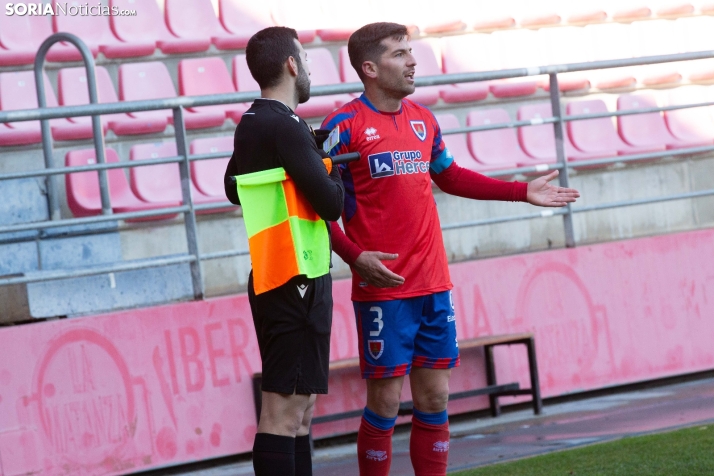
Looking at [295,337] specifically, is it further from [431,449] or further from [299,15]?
[299,15]

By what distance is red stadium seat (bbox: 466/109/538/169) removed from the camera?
29.1 feet

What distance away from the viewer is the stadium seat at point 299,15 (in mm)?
9383

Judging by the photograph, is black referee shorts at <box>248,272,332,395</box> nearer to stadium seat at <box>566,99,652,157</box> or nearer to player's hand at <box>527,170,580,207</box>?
player's hand at <box>527,170,580,207</box>

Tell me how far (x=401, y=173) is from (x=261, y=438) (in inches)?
49.2

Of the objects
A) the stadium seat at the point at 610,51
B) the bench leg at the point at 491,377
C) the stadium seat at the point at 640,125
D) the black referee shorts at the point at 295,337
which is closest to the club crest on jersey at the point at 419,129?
the black referee shorts at the point at 295,337

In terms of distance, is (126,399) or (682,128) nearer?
(126,399)

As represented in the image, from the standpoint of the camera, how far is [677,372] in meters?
7.19

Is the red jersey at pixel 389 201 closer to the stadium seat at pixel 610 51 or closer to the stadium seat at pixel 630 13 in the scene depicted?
the stadium seat at pixel 610 51

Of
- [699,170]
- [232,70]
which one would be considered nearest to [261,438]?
[232,70]

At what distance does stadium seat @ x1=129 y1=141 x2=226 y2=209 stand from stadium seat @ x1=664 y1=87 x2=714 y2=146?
5.06 metres

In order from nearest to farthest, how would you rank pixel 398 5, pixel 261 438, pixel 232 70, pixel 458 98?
pixel 261 438, pixel 232 70, pixel 458 98, pixel 398 5

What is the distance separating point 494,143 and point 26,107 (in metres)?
3.90

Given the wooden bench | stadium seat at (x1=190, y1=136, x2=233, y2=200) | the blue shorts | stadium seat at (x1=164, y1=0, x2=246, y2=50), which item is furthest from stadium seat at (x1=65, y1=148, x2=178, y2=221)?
the blue shorts

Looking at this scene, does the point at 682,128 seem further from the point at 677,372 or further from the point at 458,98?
the point at 677,372
